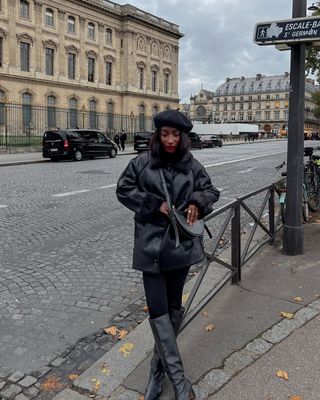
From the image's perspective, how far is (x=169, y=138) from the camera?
2684 millimetres

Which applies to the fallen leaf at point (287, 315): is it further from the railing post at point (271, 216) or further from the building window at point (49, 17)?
the building window at point (49, 17)

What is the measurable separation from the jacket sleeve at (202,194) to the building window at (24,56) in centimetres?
5729

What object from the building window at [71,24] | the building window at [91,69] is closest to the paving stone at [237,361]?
the building window at [71,24]

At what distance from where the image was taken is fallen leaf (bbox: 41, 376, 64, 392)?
9.59 ft

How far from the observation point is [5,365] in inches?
126

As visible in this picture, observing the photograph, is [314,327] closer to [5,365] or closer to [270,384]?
[270,384]

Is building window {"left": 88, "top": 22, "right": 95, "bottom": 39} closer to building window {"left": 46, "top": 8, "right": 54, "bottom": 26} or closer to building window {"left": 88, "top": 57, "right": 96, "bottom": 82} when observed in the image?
building window {"left": 88, "top": 57, "right": 96, "bottom": 82}

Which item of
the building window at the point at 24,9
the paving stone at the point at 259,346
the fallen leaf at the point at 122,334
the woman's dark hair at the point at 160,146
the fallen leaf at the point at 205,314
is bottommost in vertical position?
the fallen leaf at the point at 122,334

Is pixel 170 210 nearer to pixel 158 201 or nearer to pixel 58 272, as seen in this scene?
pixel 158 201

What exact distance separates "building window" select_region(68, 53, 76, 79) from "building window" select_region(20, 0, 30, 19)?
8.28 metres

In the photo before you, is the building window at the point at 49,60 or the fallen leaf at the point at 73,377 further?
the building window at the point at 49,60

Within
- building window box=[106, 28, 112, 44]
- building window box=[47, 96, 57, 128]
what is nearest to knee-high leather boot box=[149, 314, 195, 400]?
building window box=[47, 96, 57, 128]

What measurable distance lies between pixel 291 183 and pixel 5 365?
3.93 m

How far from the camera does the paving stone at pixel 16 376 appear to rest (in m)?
3.02
